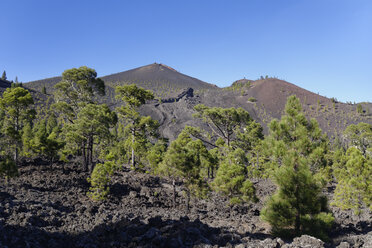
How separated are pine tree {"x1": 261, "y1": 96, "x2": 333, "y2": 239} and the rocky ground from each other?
1.01 m

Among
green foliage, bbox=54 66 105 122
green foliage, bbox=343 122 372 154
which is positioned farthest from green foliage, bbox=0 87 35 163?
green foliage, bbox=343 122 372 154

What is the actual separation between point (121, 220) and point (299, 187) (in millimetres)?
8806

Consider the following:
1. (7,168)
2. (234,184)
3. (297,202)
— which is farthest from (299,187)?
(7,168)

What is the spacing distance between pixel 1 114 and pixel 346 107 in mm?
149693

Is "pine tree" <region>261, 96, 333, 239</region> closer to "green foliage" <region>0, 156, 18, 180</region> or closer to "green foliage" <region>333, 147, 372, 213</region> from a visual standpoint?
"green foliage" <region>333, 147, 372, 213</region>

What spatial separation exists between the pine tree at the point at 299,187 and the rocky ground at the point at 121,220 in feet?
3.32

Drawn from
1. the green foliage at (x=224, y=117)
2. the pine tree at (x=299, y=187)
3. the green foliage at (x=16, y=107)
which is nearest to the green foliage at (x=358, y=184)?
the pine tree at (x=299, y=187)

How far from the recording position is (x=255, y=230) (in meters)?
14.4

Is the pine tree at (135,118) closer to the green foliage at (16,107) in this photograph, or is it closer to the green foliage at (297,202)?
the green foliage at (16,107)

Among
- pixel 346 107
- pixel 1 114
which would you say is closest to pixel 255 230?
pixel 1 114

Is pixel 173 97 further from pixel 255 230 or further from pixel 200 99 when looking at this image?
pixel 255 230

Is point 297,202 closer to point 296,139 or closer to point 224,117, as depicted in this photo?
point 296,139

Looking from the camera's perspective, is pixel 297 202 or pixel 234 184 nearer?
pixel 297 202

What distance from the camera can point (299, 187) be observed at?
1093 cm
